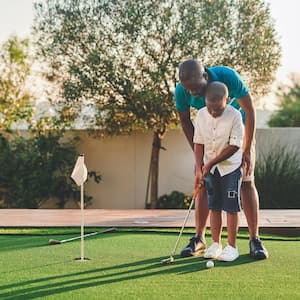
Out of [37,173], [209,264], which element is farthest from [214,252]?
[37,173]

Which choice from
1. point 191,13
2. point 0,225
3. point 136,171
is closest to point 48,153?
point 136,171

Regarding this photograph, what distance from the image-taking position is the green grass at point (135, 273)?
356cm

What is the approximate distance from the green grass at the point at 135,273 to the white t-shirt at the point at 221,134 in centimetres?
64

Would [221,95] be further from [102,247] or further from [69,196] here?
[69,196]

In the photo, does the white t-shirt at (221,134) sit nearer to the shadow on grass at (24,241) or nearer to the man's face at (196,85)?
the man's face at (196,85)

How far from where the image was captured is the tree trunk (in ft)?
40.8

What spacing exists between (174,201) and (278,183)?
2112 mm

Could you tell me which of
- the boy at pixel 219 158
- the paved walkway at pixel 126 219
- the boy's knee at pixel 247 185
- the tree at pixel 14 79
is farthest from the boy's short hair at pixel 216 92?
the tree at pixel 14 79

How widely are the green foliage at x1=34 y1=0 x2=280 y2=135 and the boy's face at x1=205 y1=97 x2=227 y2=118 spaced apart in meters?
7.30

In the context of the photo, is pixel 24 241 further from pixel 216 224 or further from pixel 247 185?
pixel 247 185

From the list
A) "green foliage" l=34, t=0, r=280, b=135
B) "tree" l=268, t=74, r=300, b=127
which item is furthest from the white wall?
"tree" l=268, t=74, r=300, b=127

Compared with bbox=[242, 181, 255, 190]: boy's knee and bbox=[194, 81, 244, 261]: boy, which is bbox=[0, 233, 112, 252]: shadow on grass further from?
bbox=[242, 181, 255, 190]: boy's knee

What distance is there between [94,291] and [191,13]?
892 cm

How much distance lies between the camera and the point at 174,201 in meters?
12.4
